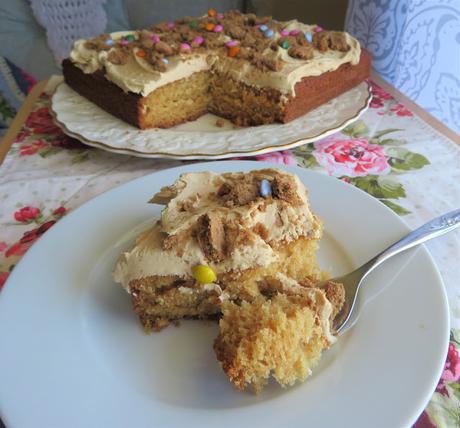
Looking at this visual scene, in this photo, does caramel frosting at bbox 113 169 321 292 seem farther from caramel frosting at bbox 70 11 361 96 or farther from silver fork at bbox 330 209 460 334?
caramel frosting at bbox 70 11 361 96

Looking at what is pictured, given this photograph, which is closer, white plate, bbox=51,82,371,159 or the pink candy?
white plate, bbox=51,82,371,159

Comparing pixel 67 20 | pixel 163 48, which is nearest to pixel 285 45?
pixel 163 48

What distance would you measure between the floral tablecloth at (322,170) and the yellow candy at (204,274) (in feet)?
2.12

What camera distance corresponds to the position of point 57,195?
70.3 inches

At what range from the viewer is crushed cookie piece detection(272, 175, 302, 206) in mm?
1307

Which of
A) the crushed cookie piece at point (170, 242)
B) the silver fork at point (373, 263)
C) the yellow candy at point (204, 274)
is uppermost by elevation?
the crushed cookie piece at point (170, 242)

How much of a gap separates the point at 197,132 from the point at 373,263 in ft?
3.54

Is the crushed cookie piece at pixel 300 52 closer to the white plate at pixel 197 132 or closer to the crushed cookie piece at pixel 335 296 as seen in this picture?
the white plate at pixel 197 132

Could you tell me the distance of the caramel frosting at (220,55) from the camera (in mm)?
2217

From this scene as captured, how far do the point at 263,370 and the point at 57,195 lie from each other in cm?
112

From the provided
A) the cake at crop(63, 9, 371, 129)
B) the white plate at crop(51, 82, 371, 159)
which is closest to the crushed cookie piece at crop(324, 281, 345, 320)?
the white plate at crop(51, 82, 371, 159)

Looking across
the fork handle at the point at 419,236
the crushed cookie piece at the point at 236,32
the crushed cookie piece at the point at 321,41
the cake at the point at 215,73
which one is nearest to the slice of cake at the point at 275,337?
the fork handle at the point at 419,236

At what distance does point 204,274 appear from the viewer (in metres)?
1.18

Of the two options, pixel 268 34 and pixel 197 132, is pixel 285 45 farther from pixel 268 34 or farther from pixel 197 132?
pixel 197 132
